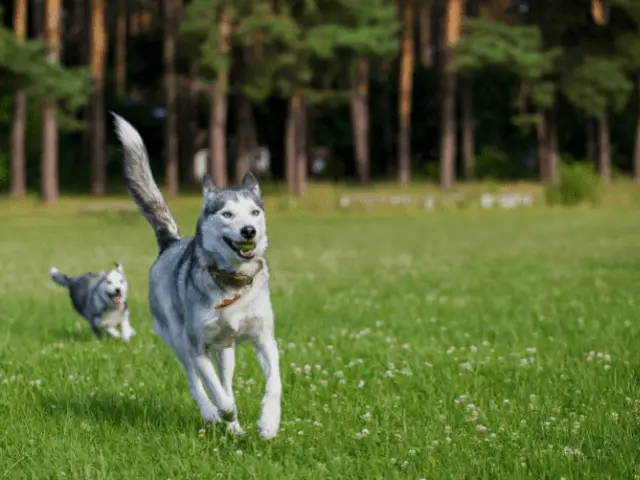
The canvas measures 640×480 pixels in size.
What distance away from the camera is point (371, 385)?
9.26m

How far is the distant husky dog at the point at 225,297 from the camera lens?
6.92 metres

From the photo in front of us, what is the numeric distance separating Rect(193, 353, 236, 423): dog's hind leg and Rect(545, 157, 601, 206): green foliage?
3995 centimetres

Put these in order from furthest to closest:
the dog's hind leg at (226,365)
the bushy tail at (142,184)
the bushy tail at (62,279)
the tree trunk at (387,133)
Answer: the tree trunk at (387,133) → the bushy tail at (62,279) → the bushy tail at (142,184) → the dog's hind leg at (226,365)

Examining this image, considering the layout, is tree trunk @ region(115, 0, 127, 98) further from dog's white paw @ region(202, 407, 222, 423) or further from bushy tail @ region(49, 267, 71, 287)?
dog's white paw @ region(202, 407, 222, 423)

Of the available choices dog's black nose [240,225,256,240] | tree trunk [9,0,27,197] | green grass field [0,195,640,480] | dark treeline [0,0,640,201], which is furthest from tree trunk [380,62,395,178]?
dog's black nose [240,225,256,240]

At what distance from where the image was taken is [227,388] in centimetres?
787

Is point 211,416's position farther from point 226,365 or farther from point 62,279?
point 62,279

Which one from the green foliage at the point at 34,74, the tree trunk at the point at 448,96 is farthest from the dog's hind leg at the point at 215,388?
the tree trunk at the point at 448,96

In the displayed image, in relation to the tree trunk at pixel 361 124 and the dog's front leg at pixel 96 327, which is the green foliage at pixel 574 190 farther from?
the dog's front leg at pixel 96 327

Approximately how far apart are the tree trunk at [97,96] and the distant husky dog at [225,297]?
4312cm

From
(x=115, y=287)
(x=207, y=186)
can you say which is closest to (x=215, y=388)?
(x=207, y=186)

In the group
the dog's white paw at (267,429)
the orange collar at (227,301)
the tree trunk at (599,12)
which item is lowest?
the dog's white paw at (267,429)

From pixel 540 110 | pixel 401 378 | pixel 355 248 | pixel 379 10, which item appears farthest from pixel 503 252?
pixel 540 110

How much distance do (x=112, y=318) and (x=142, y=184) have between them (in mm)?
4068
